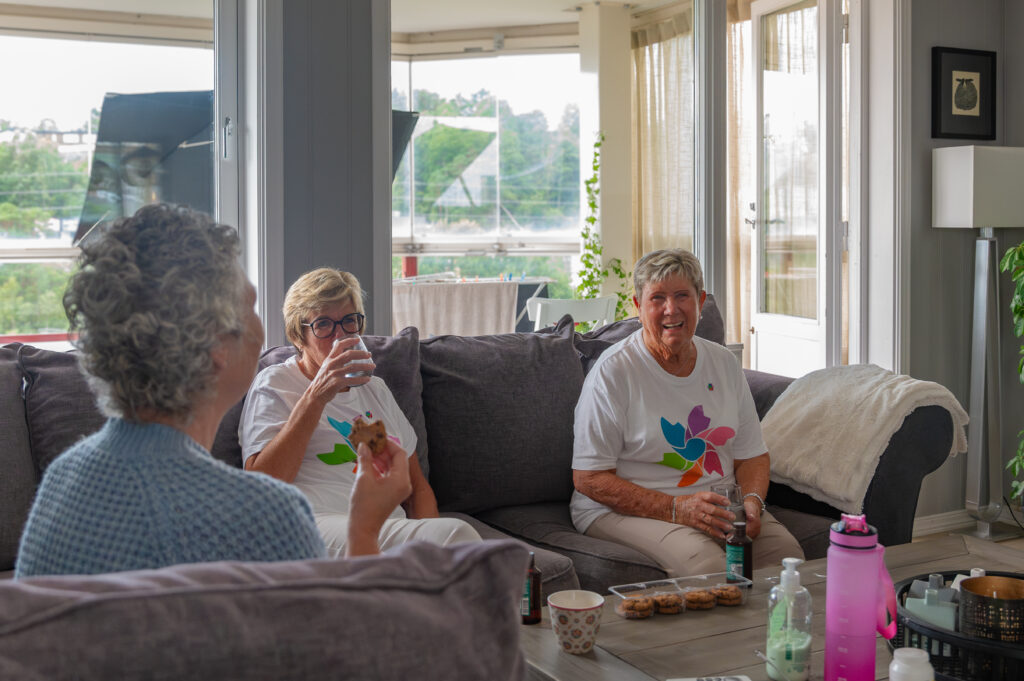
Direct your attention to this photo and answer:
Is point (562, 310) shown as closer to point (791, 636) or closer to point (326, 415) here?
point (326, 415)

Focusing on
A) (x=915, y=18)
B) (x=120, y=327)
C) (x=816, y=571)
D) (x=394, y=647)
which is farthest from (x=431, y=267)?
(x=394, y=647)

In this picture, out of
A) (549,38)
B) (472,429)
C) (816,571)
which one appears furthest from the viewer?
(549,38)

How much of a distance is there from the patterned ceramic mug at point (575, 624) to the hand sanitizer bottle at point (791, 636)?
0.91 ft

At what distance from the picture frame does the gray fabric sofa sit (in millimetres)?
1880

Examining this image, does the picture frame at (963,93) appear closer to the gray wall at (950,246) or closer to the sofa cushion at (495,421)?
the gray wall at (950,246)

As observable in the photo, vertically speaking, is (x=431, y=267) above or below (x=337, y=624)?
above

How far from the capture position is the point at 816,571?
2049mm

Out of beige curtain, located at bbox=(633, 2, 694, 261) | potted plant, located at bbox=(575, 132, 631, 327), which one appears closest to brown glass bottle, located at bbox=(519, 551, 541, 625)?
potted plant, located at bbox=(575, 132, 631, 327)

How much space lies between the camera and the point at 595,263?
170 inches

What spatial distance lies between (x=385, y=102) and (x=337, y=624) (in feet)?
8.94

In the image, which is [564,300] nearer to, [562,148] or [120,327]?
[562,148]

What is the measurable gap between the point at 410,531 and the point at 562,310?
178cm

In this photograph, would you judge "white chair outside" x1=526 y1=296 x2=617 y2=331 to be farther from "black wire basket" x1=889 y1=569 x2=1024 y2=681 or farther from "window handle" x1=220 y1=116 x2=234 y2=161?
"black wire basket" x1=889 y1=569 x2=1024 y2=681

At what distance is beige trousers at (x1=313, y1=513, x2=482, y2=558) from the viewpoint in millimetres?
2129
